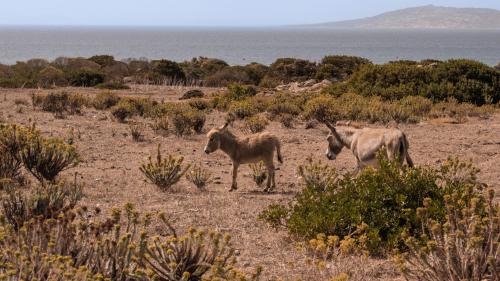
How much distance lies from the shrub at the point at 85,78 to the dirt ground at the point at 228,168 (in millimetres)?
13842

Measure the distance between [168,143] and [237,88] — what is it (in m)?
11.9

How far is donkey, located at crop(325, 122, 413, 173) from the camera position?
33.4 feet

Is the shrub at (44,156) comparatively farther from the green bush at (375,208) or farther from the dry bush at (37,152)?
the green bush at (375,208)

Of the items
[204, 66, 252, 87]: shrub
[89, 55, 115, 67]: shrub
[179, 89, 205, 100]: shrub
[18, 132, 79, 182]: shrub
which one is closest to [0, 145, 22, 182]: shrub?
[18, 132, 79, 182]: shrub

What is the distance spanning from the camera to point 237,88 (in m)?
27.8

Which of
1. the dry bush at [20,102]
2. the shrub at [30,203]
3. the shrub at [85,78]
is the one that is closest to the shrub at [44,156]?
the shrub at [30,203]

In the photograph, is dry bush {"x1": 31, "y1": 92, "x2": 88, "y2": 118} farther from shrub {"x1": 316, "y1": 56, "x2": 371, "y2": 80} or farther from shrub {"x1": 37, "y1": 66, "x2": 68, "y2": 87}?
shrub {"x1": 316, "y1": 56, "x2": 371, "y2": 80}

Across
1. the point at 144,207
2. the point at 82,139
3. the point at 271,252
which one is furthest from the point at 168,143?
the point at 271,252

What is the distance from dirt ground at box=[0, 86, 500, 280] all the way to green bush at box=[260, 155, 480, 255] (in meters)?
0.27

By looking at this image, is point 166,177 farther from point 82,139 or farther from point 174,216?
point 82,139

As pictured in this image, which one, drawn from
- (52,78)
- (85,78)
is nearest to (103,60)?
(85,78)

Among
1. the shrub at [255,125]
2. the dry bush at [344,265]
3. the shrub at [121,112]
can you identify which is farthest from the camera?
the shrub at [121,112]

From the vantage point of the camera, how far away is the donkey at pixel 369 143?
10.2 metres

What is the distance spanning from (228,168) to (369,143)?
4.01 m
